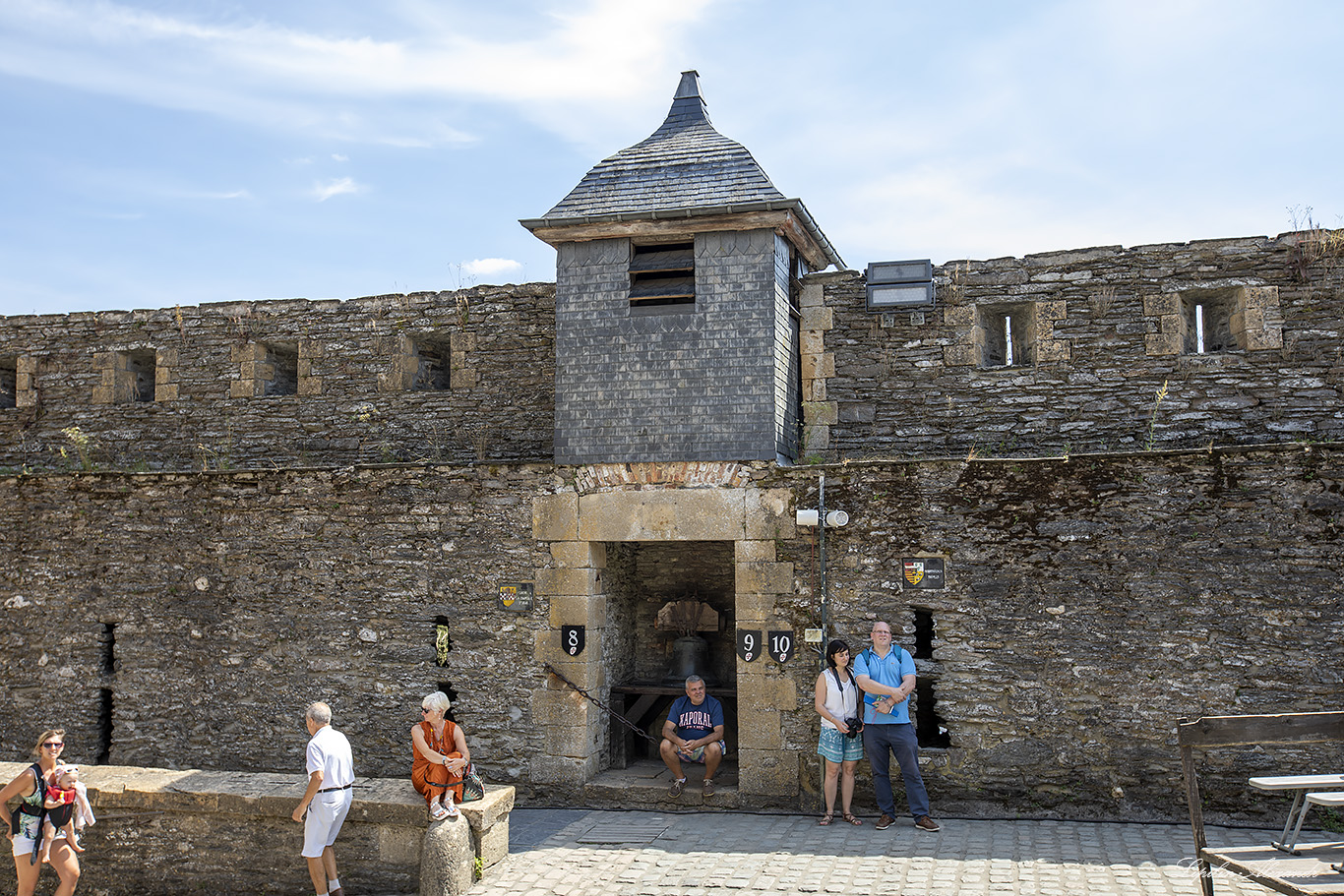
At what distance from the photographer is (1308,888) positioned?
3934 millimetres

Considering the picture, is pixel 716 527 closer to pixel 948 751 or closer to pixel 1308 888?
pixel 948 751

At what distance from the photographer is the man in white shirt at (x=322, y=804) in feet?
19.7

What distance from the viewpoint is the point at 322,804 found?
19.8 feet

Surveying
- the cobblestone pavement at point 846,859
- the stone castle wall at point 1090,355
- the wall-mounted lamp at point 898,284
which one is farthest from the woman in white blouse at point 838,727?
the wall-mounted lamp at point 898,284

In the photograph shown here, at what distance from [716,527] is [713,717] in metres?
1.56

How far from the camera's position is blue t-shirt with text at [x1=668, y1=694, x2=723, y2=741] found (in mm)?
8086

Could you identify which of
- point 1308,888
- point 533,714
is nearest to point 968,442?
point 533,714

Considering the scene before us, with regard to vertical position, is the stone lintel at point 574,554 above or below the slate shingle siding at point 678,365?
below

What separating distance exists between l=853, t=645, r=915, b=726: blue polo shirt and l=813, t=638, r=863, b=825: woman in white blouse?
0.12m

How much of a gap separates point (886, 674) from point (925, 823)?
3.41 feet

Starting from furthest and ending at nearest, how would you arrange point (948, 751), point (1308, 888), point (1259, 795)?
point (948, 751), point (1259, 795), point (1308, 888)

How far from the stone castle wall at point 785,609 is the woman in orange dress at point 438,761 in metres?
1.83

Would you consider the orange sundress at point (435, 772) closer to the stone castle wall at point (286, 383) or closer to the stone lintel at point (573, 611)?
the stone lintel at point (573, 611)

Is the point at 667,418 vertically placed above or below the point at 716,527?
above
